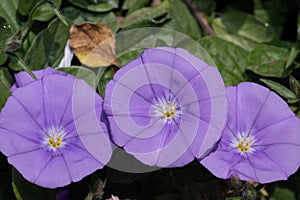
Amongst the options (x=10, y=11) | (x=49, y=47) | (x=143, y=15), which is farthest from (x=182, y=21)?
(x=10, y=11)

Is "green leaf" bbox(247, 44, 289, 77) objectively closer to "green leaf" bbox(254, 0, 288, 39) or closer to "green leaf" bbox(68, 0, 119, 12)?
"green leaf" bbox(254, 0, 288, 39)

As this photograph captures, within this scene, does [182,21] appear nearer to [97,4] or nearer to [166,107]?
[97,4]

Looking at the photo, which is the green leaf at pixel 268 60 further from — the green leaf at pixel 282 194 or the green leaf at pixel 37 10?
the green leaf at pixel 37 10

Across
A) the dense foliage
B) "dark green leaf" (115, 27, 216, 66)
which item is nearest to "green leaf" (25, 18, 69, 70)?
the dense foliage

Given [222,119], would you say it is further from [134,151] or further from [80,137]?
[80,137]

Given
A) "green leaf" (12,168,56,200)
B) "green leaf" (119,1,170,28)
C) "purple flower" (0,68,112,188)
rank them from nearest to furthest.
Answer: "purple flower" (0,68,112,188)
"green leaf" (12,168,56,200)
"green leaf" (119,1,170,28)

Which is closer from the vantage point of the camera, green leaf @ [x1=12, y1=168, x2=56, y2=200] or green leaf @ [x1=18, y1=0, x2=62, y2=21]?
green leaf @ [x1=12, y1=168, x2=56, y2=200]

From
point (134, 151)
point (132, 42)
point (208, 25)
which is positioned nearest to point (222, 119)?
point (134, 151)
